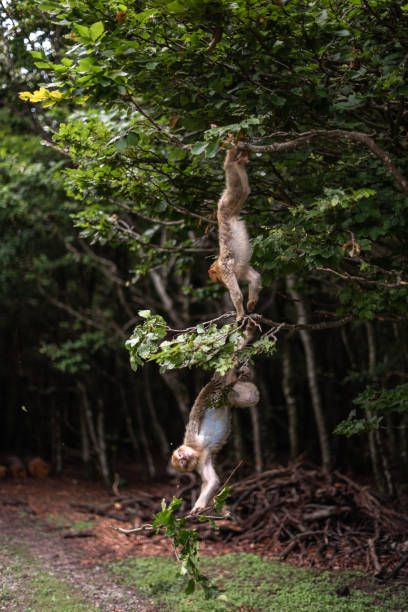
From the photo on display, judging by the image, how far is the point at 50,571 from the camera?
6098 mm

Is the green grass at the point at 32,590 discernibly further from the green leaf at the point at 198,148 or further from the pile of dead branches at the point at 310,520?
the green leaf at the point at 198,148

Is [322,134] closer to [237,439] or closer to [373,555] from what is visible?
[373,555]

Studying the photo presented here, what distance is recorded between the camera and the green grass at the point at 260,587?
5125 millimetres

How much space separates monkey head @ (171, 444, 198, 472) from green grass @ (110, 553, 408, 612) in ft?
6.68

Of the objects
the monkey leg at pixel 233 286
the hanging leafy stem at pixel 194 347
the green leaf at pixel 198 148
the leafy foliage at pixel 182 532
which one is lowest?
the leafy foliage at pixel 182 532

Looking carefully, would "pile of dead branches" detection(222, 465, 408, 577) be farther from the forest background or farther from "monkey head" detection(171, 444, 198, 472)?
"monkey head" detection(171, 444, 198, 472)

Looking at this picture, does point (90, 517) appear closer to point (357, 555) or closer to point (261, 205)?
point (357, 555)

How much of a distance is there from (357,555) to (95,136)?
16.7 ft

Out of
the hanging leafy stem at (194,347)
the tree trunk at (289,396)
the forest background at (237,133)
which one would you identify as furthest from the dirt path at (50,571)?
the tree trunk at (289,396)

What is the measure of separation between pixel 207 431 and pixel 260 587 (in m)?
3.19

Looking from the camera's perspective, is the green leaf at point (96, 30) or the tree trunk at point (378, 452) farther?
the tree trunk at point (378, 452)

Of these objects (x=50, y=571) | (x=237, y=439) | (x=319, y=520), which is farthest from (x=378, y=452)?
(x=50, y=571)

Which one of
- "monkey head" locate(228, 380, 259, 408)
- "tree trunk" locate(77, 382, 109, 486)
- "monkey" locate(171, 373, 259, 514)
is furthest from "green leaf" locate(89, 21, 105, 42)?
"tree trunk" locate(77, 382, 109, 486)

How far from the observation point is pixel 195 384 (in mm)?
12727
